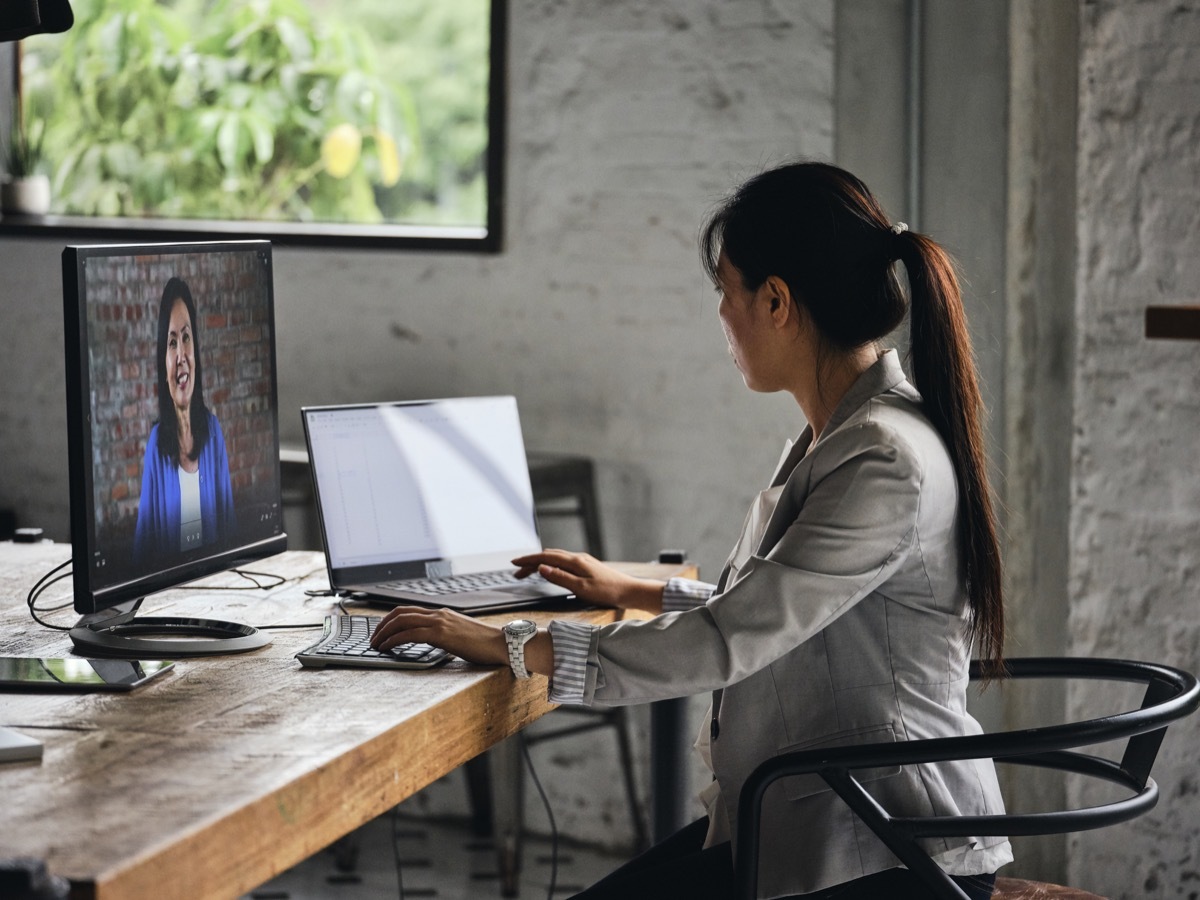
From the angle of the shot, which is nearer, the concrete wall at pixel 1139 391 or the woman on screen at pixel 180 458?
the woman on screen at pixel 180 458

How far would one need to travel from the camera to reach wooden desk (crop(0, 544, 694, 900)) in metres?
1.21

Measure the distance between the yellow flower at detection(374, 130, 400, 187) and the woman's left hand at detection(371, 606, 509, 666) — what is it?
2367mm

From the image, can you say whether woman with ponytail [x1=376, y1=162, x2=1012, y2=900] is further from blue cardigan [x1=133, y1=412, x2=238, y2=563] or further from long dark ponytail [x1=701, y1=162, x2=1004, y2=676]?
blue cardigan [x1=133, y1=412, x2=238, y2=563]

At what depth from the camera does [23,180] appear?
4.16 meters

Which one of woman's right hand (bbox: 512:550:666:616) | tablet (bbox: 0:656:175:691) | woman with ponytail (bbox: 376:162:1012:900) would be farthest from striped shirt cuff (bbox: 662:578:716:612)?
tablet (bbox: 0:656:175:691)

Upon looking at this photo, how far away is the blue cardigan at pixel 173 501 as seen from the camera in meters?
1.86

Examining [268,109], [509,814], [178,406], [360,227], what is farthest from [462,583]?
[268,109]

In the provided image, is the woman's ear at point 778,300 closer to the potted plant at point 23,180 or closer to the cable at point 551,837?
the cable at point 551,837

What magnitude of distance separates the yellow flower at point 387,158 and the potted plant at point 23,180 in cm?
96

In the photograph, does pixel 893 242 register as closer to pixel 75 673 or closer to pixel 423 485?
pixel 423 485

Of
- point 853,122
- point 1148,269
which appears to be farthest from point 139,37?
point 1148,269

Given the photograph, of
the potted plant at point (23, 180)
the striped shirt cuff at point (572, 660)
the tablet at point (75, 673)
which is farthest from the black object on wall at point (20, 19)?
the potted plant at point (23, 180)

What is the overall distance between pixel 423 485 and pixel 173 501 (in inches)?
19.9

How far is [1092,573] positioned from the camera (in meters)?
3.09
